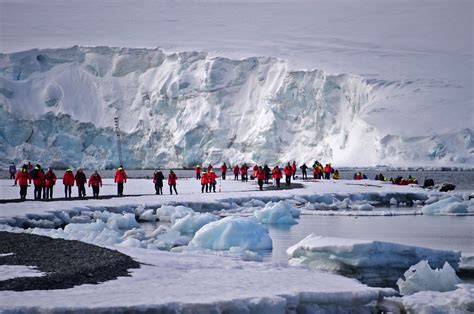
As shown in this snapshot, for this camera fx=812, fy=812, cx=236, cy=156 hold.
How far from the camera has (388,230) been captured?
68.4 ft

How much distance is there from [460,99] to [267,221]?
65.7 meters

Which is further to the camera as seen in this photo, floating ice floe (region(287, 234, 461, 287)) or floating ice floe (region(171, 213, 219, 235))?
floating ice floe (region(171, 213, 219, 235))

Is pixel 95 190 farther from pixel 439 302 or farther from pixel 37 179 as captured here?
pixel 439 302

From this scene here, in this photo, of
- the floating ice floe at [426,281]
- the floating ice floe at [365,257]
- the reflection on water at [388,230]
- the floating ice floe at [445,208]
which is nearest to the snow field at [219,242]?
the floating ice floe at [365,257]

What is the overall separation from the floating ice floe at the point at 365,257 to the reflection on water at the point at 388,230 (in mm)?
2177

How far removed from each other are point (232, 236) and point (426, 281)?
5.09 m

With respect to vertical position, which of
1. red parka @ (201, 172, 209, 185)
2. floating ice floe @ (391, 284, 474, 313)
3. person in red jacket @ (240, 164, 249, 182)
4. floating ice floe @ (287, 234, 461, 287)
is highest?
person in red jacket @ (240, 164, 249, 182)

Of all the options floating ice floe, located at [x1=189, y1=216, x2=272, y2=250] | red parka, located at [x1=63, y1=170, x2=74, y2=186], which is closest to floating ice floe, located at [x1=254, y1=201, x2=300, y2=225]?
floating ice floe, located at [x1=189, y1=216, x2=272, y2=250]

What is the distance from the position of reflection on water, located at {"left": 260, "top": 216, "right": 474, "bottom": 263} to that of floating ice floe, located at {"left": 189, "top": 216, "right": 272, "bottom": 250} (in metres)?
0.31

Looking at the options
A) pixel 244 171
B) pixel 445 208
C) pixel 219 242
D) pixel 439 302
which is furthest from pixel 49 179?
pixel 439 302

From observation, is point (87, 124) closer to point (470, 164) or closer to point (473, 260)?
point (470, 164)

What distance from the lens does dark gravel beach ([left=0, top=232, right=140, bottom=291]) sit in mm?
9100

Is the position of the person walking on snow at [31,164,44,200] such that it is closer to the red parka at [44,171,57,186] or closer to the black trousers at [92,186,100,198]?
the red parka at [44,171,57,186]

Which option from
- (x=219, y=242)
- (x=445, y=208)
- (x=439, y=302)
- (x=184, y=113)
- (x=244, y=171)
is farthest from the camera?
(x=184, y=113)
